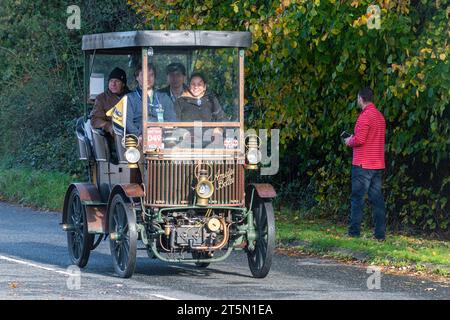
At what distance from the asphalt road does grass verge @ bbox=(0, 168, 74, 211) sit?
295 inches

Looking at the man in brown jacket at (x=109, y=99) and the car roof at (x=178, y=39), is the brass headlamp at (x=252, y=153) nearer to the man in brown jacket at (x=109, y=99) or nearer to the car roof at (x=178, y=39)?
the car roof at (x=178, y=39)

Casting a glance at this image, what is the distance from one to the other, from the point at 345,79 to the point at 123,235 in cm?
566

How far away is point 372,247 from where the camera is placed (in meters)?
15.4

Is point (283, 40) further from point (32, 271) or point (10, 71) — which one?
point (10, 71)

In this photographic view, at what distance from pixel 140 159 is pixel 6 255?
304 centimetres

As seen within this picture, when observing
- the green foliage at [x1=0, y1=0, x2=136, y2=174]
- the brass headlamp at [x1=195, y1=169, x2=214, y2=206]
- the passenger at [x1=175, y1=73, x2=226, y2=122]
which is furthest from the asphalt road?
the green foliage at [x1=0, y1=0, x2=136, y2=174]

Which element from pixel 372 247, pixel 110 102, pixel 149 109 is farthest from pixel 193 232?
pixel 372 247

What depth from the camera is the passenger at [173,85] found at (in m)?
13.6

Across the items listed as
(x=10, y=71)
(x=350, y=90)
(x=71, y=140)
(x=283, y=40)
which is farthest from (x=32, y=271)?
(x=10, y=71)

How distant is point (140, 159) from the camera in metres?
13.3

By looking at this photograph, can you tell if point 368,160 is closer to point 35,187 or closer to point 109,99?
point 109,99

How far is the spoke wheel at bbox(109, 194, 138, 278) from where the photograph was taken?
12.9 metres

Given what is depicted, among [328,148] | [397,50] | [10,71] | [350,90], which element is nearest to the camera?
[397,50]

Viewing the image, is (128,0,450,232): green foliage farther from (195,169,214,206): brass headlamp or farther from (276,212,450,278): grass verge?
(195,169,214,206): brass headlamp
